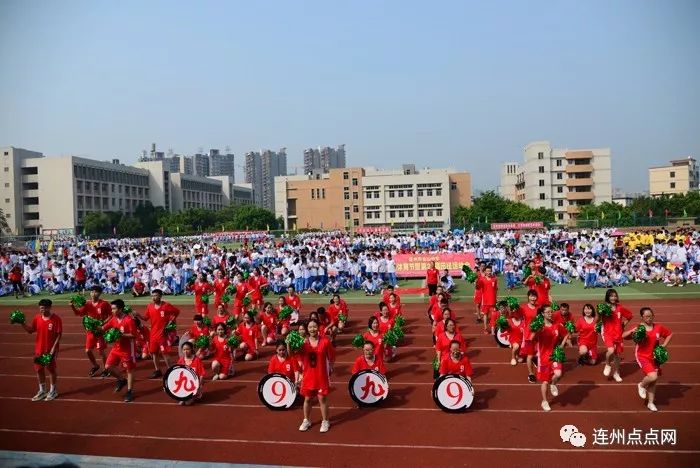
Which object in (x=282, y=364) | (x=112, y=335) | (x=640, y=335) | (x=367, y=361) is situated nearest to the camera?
(x=640, y=335)

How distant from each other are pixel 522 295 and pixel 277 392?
Answer: 13369 millimetres

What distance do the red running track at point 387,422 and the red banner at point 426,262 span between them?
41.1ft

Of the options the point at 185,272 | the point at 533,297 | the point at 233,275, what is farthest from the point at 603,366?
the point at 185,272

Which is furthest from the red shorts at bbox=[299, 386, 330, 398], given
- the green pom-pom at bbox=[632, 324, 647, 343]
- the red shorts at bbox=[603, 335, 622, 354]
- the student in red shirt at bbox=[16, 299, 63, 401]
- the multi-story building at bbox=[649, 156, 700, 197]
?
the multi-story building at bbox=[649, 156, 700, 197]

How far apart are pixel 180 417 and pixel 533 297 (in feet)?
21.2

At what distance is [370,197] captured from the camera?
93.7 m

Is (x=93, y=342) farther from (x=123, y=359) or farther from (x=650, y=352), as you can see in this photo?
(x=650, y=352)

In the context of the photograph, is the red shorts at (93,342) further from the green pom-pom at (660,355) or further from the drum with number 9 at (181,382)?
the green pom-pom at (660,355)

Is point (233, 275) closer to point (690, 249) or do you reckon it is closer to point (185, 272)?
point (185, 272)

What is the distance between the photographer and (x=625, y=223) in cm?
4603

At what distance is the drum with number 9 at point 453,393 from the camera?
894cm

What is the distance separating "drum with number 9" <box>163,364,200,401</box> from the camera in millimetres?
9828

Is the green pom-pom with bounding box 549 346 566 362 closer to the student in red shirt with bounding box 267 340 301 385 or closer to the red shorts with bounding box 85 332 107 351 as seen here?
the student in red shirt with bounding box 267 340 301 385

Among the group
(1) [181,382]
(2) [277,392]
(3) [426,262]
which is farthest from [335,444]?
(3) [426,262]
